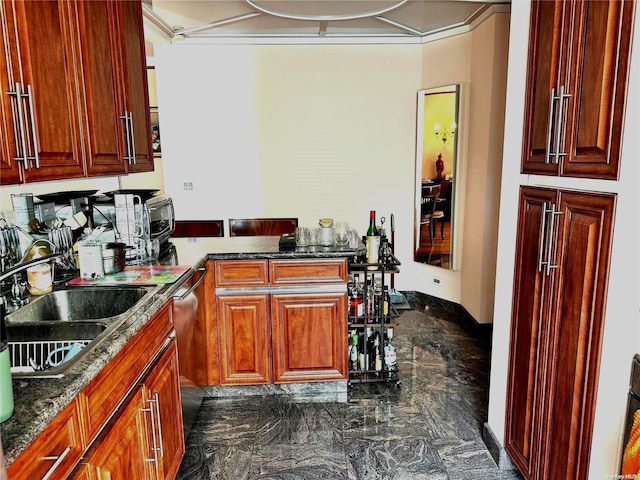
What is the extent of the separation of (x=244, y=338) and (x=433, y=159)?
8.84ft

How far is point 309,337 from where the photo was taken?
8.98 ft

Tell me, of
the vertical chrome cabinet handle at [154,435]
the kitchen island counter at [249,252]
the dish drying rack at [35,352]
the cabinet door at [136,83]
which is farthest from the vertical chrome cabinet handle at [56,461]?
the cabinet door at [136,83]

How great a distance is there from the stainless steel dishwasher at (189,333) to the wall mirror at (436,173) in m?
2.59

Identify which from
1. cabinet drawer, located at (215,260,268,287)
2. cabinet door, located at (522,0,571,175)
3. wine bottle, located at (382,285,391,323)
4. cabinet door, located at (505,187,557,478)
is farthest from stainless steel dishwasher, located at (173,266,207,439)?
cabinet door, located at (522,0,571,175)

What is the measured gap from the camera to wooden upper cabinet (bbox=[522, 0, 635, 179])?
138 cm

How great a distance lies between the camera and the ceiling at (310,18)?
11.5 feet

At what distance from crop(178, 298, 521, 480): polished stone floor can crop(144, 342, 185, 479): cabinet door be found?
0.31 m

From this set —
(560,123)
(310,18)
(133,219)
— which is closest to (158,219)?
(133,219)

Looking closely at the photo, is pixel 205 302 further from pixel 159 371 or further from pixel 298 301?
pixel 159 371

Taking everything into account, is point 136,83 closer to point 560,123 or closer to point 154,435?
point 154,435

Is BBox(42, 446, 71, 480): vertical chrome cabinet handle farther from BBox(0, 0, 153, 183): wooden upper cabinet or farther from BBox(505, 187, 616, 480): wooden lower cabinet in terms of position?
BBox(505, 187, 616, 480): wooden lower cabinet

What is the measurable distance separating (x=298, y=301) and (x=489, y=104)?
2.24 m

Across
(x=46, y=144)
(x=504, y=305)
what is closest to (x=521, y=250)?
(x=504, y=305)

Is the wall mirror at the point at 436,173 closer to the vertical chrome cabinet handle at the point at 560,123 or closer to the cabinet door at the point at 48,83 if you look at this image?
the vertical chrome cabinet handle at the point at 560,123
